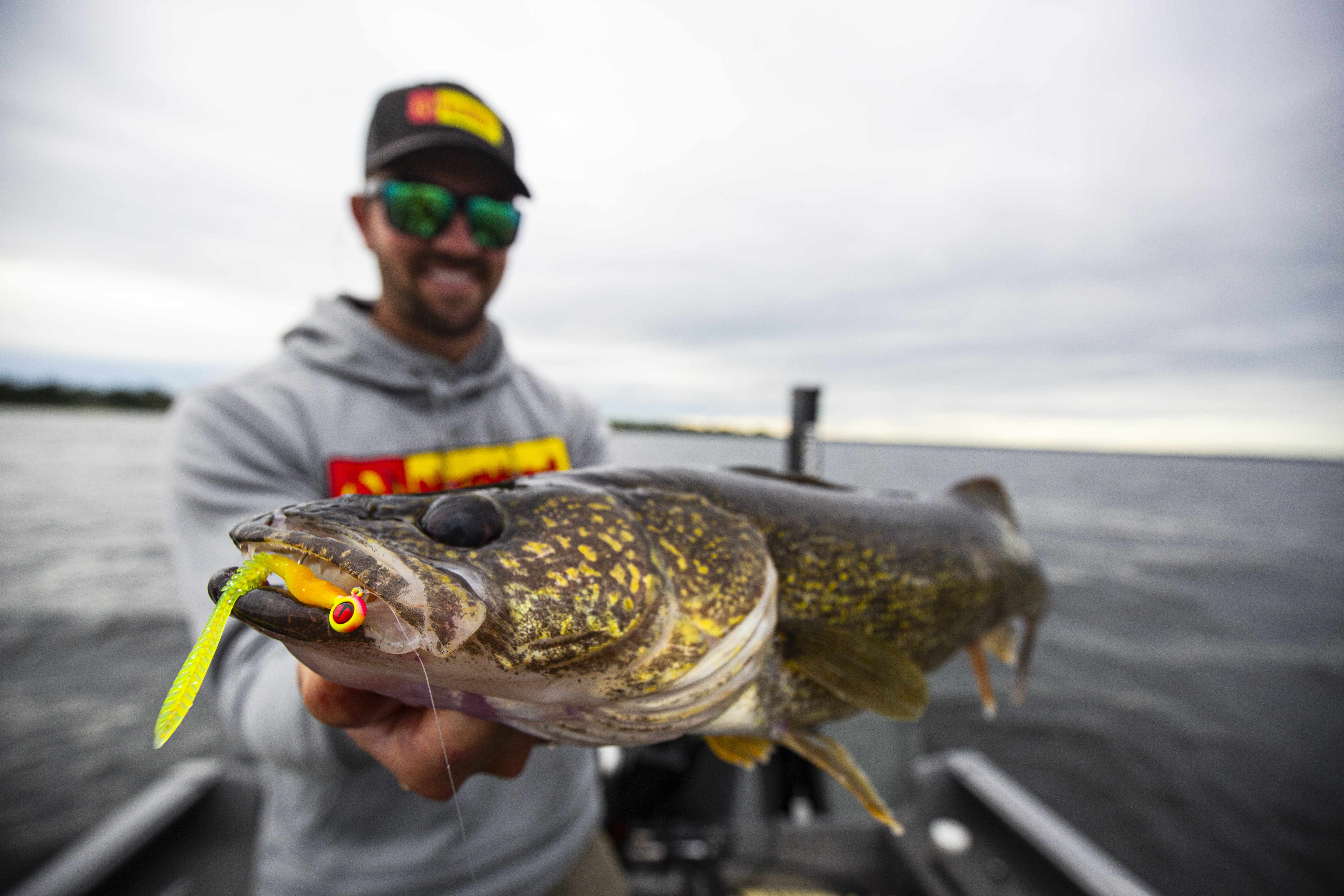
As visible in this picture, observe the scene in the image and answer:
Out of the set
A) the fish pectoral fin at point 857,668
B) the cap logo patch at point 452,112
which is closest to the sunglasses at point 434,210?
the cap logo patch at point 452,112

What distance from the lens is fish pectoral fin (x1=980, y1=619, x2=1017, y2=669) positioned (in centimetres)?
293

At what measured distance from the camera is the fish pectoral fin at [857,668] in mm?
1702

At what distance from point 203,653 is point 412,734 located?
1.93 feet

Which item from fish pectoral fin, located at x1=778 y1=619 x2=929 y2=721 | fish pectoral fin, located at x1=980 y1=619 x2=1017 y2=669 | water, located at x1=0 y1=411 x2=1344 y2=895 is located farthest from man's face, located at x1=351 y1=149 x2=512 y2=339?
fish pectoral fin, located at x1=980 y1=619 x2=1017 y2=669

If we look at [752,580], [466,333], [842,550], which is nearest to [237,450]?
[466,333]

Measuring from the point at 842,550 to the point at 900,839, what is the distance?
3.39m

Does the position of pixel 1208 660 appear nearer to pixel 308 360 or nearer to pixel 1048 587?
pixel 1048 587

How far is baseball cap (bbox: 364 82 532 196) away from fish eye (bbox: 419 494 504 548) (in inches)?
84.8

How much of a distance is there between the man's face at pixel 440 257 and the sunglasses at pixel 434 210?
1.0 inches

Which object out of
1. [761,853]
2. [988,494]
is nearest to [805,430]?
[988,494]

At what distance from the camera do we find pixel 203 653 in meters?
0.84

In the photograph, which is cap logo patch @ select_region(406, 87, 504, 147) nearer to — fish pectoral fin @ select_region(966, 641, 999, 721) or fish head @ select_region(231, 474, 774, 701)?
fish head @ select_region(231, 474, 774, 701)

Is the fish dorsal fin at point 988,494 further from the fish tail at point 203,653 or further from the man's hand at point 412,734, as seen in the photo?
the fish tail at point 203,653

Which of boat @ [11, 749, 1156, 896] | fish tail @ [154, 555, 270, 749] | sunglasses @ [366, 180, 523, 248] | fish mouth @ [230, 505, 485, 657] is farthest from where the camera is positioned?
boat @ [11, 749, 1156, 896]
